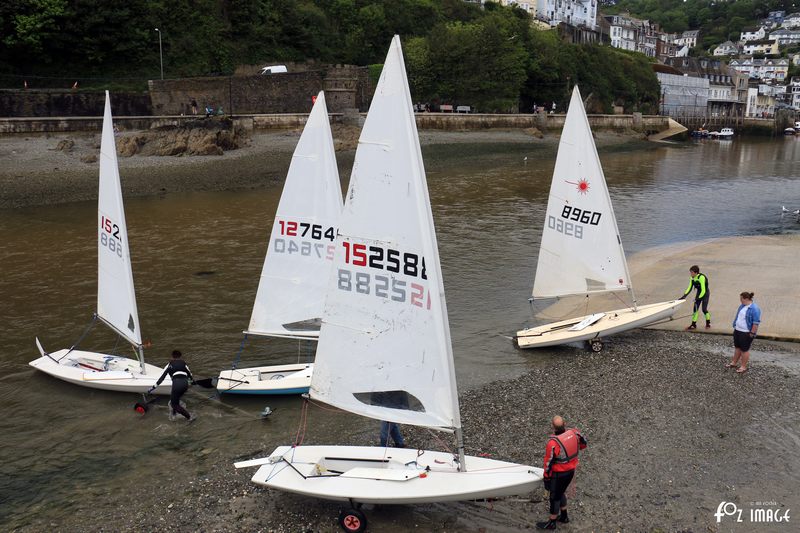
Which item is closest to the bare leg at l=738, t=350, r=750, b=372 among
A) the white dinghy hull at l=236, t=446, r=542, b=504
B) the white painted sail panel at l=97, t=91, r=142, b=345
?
the white dinghy hull at l=236, t=446, r=542, b=504

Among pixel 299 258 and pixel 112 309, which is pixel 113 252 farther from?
pixel 299 258

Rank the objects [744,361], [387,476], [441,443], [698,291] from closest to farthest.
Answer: [387,476]
[441,443]
[744,361]
[698,291]

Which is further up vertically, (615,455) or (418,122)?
(418,122)

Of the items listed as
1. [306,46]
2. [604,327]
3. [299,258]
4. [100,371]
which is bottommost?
[100,371]

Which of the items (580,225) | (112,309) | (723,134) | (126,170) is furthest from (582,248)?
(723,134)

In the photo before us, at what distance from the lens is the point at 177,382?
11961 millimetres

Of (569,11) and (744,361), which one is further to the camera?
(569,11)

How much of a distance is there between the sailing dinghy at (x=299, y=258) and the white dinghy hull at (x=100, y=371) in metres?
1.60

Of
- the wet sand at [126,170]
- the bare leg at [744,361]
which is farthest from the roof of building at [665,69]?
the bare leg at [744,361]

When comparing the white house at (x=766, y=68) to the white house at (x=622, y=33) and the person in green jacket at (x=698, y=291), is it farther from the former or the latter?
the person in green jacket at (x=698, y=291)

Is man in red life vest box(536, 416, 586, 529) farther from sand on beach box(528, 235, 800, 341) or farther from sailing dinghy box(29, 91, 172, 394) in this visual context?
sand on beach box(528, 235, 800, 341)

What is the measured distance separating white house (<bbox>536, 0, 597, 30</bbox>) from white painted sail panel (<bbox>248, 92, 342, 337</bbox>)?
14198 cm

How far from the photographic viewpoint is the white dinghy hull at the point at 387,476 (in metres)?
8.23

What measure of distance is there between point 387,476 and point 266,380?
210 inches
